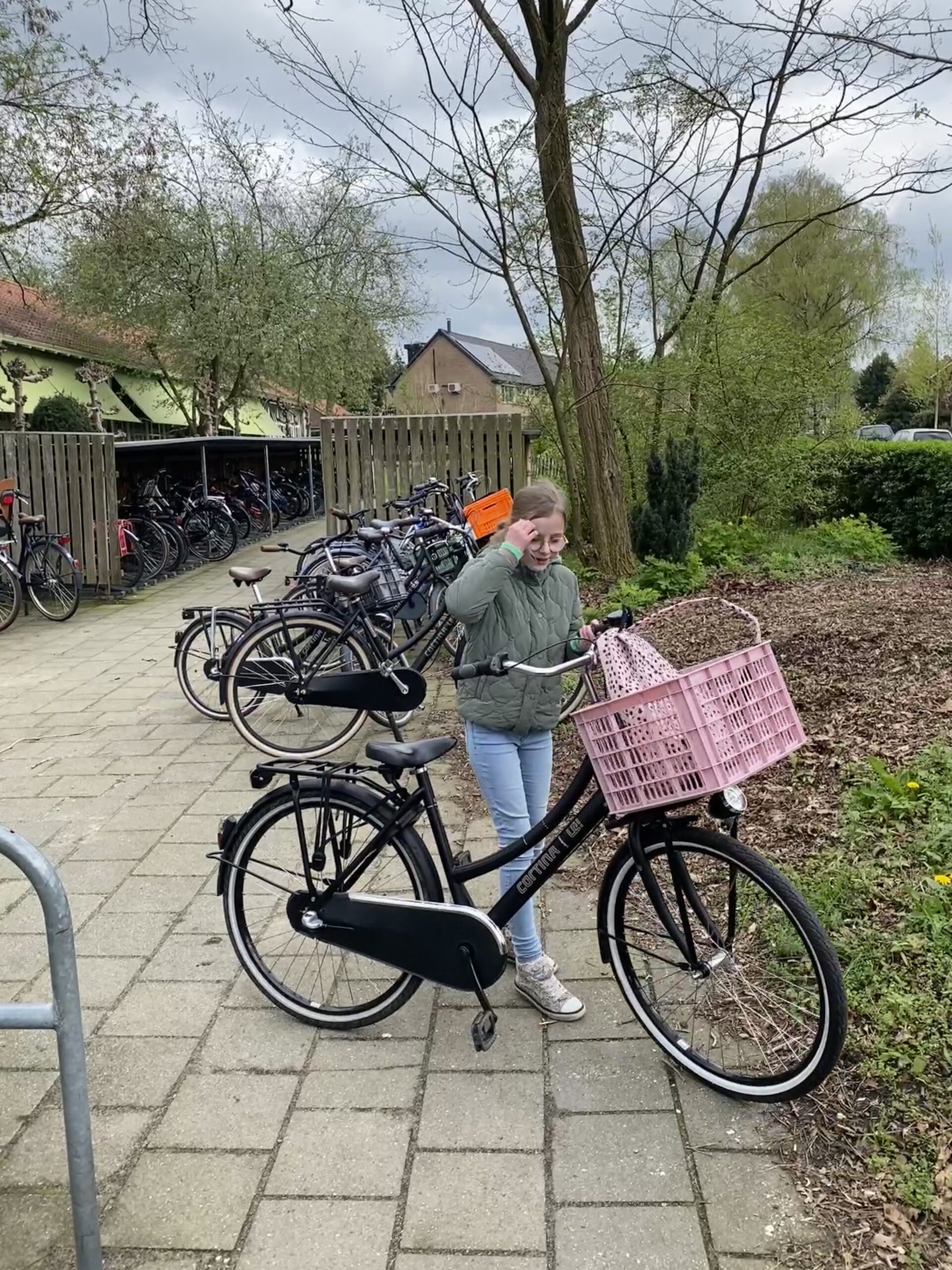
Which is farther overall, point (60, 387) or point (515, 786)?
point (60, 387)

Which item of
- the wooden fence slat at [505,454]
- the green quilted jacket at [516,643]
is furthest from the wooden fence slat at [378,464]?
the green quilted jacket at [516,643]

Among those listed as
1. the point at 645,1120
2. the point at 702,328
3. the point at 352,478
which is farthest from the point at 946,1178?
the point at 702,328

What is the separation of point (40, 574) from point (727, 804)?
9206mm

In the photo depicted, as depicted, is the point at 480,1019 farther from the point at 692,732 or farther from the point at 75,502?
the point at 75,502

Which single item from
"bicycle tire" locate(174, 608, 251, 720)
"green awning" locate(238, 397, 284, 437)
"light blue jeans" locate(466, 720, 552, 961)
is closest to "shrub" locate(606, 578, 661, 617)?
"bicycle tire" locate(174, 608, 251, 720)

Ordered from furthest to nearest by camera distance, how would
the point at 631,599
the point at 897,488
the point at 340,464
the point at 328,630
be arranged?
the point at 897,488 → the point at 340,464 → the point at 631,599 → the point at 328,630

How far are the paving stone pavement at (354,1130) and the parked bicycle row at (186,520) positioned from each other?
8.59 m

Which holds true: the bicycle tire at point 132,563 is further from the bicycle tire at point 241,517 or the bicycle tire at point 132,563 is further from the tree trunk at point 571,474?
the bicycle tire at point 241,517

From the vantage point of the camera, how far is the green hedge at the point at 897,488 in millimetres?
11094

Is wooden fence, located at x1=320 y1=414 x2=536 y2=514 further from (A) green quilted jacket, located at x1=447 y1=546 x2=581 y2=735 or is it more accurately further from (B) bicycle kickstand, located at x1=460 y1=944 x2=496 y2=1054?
(B) bicycle kickstand, located at x1=460 y1=944 x2=496 y2=1054

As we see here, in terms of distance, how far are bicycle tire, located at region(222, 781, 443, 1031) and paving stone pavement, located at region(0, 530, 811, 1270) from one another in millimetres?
71

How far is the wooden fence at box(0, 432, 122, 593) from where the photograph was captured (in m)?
10.4

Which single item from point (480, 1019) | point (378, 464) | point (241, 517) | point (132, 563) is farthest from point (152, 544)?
point (480, 1019)

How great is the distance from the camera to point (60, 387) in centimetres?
2570
